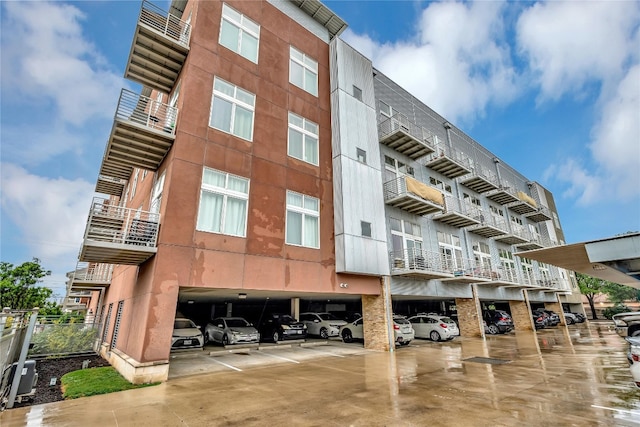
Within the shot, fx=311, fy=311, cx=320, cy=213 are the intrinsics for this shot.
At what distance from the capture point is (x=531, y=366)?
10.2 meters

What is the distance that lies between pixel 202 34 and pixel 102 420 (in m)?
12.4

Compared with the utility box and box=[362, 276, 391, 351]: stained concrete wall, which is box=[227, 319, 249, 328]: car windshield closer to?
box=[362, 276, 391, 351]: stained concrete wall

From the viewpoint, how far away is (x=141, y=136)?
34.0 feet

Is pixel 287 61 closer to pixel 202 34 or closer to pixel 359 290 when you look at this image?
pixel 202 34

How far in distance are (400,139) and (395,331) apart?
36.2 feet

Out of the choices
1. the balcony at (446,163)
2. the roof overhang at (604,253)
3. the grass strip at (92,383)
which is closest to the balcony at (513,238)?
the balcony at (446,163)

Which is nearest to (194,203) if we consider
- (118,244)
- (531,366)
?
(118,244)

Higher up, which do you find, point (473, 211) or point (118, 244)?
point (473, 211)

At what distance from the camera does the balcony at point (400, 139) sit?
18.6 metres

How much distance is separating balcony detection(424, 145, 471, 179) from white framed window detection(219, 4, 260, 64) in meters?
13.7

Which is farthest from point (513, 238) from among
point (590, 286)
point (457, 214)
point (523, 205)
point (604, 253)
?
point (590, 286)

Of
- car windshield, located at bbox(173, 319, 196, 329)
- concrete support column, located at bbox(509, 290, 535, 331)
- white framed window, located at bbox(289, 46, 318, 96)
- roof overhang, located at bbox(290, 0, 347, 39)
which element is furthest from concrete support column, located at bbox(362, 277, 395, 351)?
concrete support column, located at bbox(509, 290, 535, 331)

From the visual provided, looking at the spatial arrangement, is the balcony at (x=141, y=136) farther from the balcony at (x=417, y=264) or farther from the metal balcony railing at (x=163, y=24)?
the balcony at (x=417, y=264)

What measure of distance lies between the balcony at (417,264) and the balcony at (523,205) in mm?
15285
